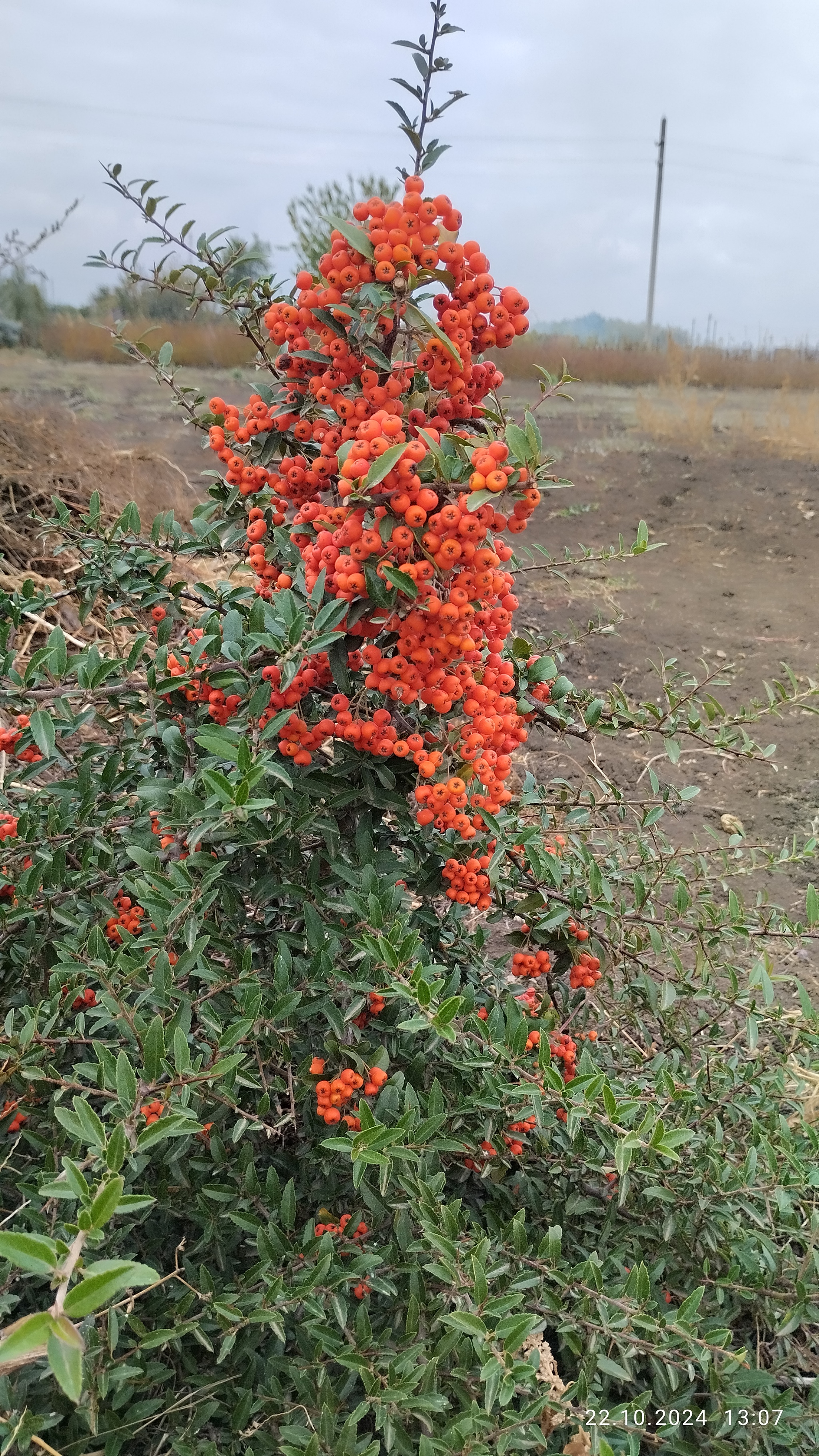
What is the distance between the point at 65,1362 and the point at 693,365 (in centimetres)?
1544

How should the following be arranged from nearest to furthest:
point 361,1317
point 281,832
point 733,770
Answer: point 361,1317
point 281,832
point 733,770

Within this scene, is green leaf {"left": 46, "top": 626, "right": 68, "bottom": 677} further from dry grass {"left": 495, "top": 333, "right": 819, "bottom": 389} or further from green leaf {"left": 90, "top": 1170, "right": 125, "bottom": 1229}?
dry grass {"left": 495, "top": 333, "right": 819, "bottom": 389}

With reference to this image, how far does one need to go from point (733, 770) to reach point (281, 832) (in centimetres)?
307

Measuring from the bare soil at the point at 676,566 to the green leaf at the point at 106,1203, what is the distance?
46.2 inches

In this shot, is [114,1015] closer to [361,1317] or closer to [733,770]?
[361,1317]

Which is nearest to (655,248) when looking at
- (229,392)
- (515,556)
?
(229,392)

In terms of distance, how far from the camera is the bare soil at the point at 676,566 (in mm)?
3592

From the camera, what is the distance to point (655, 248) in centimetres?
1869

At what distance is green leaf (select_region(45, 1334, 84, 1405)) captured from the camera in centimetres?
53

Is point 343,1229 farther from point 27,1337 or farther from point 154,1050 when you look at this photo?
point 27,1337

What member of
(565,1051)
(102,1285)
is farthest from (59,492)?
(102,1285)

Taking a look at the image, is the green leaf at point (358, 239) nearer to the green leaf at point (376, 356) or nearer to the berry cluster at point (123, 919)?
the green leaf at point (376, 356)

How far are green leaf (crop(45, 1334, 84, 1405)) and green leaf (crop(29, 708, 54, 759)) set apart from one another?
2.37ft

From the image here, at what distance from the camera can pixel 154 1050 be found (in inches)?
36.7
